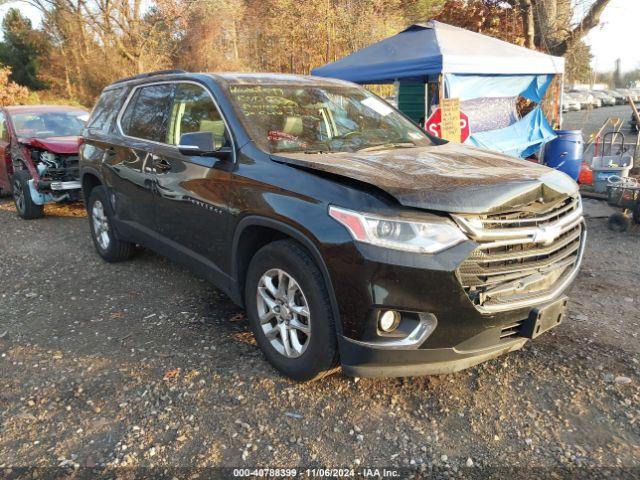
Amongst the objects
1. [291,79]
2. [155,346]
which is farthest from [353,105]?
[155,346]

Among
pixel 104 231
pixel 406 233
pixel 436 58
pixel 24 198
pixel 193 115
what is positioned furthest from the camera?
pixel 436 58

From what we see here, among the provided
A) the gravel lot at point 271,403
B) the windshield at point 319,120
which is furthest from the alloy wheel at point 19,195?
the windshield at point 319,120

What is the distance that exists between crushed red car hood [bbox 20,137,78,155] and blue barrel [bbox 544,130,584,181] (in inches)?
312

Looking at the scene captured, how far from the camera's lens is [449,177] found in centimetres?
266

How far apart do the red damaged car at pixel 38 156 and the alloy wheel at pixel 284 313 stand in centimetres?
→ 485

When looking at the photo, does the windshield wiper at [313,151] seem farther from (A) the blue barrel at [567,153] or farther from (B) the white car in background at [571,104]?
(B) the white car in background at [571,104]

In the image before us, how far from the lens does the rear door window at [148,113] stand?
4.07 metres

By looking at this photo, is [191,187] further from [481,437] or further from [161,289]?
[481,437]

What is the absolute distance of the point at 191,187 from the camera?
3.51 meters

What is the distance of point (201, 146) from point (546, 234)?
2025mm

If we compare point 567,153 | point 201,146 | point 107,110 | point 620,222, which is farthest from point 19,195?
point 567,153

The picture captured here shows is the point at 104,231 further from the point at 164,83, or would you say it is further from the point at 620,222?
the point at 620,222

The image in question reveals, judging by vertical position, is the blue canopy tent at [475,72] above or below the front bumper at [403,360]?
above

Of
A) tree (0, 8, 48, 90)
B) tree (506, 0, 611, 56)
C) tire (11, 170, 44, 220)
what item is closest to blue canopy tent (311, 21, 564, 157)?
tree (506, 0, 611, 56)
